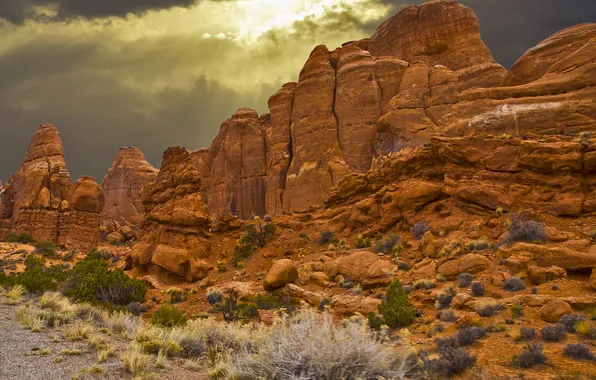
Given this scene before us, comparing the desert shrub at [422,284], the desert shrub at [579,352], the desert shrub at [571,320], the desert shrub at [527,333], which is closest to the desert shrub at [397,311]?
the desert shrub at [422,284]

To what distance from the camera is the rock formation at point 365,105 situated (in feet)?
138

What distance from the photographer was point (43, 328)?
1021 centimetres

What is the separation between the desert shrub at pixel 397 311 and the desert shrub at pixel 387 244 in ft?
27.3

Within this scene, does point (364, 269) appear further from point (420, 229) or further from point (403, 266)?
point (420, 229)

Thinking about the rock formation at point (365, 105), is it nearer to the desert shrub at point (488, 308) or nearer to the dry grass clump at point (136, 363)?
the desert shrub at point (488, 308)

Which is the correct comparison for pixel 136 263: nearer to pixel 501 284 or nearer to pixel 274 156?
pixel 501 284

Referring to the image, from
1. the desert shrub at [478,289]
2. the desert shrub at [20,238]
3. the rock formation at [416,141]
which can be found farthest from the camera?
the desert shrub at [20,238]

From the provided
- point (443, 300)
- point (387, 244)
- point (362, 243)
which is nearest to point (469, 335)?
point (443, 300)

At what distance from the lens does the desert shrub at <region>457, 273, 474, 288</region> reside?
49.6ft

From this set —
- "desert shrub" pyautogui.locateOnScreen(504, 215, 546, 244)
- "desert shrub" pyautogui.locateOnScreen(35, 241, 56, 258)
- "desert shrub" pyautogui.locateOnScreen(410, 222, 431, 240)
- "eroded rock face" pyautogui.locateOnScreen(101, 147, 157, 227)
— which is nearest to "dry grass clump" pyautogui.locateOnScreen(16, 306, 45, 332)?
"desert shrub" pyautogui.locateOnScreen(504, 215, 546, 244)

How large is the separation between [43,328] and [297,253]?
18219mm

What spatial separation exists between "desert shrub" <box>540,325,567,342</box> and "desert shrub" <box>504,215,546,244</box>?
7.69 meters

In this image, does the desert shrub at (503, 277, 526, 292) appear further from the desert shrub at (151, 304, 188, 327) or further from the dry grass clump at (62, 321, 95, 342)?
the dry grass clump at (62, 321, 95, 342)

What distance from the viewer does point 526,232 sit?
17406mm
